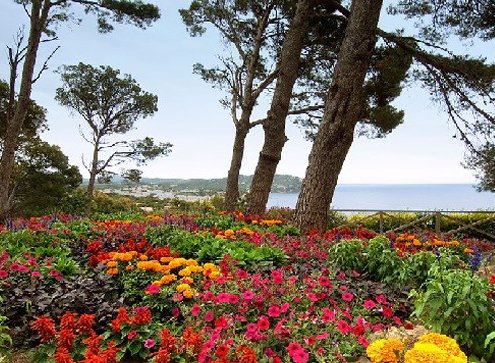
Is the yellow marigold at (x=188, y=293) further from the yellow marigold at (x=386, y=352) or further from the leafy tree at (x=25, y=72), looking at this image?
the leafy tree at (x=25, y=72)

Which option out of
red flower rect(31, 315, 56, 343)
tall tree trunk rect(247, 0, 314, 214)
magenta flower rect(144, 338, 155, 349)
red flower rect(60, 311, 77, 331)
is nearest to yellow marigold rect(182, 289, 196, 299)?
magenta flower rect(144, 338, 155, 349)

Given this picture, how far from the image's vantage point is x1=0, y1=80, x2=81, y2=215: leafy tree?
68.3 feet

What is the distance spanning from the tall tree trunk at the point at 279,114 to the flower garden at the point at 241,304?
14.8ft

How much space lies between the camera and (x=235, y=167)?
589 inches

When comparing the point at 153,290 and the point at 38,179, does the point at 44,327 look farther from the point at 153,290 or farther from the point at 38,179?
the point at 38,179

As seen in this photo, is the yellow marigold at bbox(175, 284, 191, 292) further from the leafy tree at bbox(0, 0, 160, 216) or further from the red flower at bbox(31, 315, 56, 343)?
the leafy tree at bbox(0, 0, 160, 216)

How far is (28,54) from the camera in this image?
36.2 feet

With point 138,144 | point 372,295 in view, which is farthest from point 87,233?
point 138,144

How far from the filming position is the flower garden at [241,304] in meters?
2.69

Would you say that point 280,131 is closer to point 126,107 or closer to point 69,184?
point 69,184

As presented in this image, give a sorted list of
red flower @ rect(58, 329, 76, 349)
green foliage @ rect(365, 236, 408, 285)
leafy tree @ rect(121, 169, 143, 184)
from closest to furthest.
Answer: red flower @ rect(58, 329, 76, 349), green foliage @ rect(365, 236, 408, 285), leafy tree @ rect(121, 169, 143, 184)

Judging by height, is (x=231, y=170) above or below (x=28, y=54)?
below

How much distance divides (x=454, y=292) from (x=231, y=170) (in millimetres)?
12363

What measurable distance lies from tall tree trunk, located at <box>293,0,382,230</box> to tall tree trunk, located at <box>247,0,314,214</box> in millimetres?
2070
